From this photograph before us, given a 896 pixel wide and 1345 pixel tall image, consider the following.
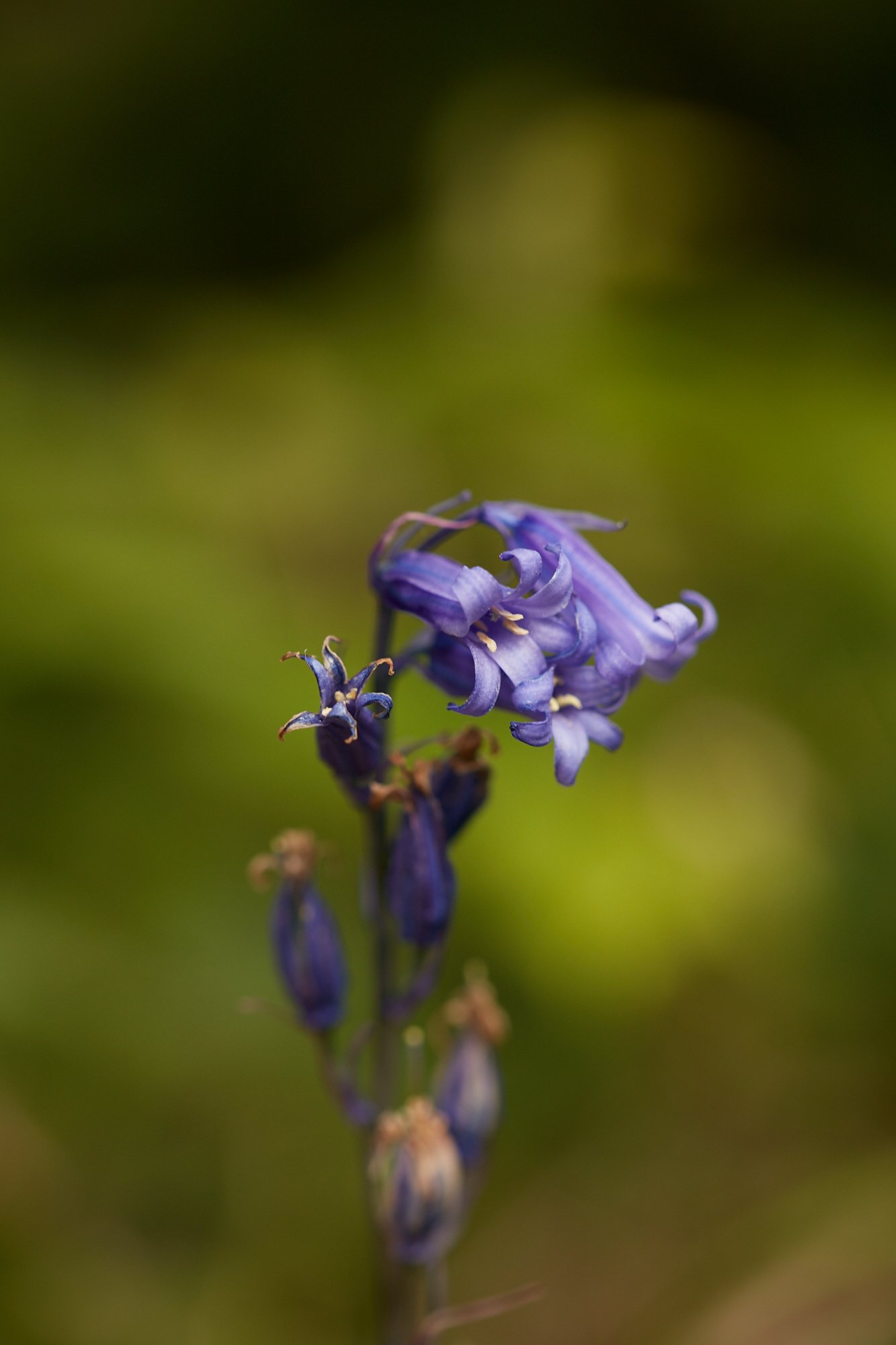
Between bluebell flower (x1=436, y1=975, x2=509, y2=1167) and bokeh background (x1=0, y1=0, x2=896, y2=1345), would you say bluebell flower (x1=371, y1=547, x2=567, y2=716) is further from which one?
bokeh background (x1=0, y1=0, x2=896, y2=1345)

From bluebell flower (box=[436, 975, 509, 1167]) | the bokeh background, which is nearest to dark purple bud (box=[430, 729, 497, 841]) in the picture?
bluebell flower (box=[436, 975, 509, 1167])

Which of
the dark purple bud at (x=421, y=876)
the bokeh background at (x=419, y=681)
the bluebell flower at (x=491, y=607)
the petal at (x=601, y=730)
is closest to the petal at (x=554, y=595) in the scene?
the bluebell flower at (x=491, y=607)

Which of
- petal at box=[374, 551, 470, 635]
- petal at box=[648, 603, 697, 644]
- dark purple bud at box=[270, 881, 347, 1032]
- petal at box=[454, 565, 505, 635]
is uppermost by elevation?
petal at box=[454, 565, 505, 635]

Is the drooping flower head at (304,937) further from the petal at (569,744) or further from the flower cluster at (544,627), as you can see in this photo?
the petal at (569,744)

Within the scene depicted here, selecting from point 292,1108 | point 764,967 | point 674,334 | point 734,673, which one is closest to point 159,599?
point 292,1108

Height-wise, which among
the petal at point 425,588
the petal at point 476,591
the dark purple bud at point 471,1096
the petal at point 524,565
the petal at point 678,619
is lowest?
the dark purple bud at point 471,1096

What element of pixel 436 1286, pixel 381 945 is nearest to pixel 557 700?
pixel 381 945

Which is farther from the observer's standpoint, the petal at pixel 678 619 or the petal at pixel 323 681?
the petal at pixel 678 619
